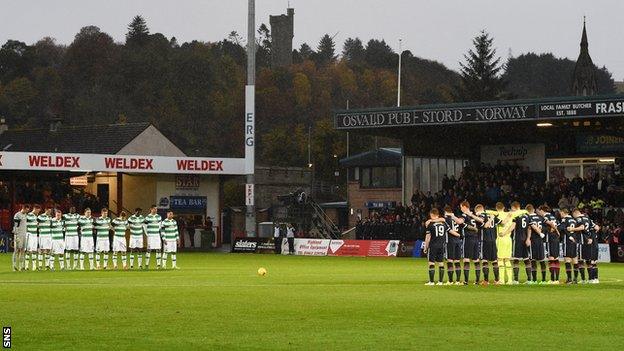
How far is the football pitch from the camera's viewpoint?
56.6 ft

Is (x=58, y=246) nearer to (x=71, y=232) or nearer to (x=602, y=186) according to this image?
(x=71, y=232)

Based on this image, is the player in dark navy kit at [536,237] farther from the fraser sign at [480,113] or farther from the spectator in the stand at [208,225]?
the spectator in the stand at [208,225]

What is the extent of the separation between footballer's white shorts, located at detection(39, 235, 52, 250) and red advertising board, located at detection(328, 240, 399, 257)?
903 inches

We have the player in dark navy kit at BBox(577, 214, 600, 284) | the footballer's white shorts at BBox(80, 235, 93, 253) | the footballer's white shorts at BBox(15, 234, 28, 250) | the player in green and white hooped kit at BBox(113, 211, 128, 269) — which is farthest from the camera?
the player in green and white hooped kit at BBox(113, 211, 128, 269)

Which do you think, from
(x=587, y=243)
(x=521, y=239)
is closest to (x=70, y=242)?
(x=521, y=239)

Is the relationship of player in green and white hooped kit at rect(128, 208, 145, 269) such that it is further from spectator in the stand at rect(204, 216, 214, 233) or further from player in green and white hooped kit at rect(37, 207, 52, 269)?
spectator in the stand at rect(204, 216, 214, 233)

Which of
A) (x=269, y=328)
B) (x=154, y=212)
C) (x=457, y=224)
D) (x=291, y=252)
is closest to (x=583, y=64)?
(x=291, y=252)

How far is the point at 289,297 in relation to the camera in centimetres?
2617

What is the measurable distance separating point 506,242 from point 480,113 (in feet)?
93.1

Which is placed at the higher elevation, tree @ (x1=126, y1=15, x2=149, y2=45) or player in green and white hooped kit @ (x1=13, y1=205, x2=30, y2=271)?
tree @ (x1=126, y1=15, x2=149, y2=45)

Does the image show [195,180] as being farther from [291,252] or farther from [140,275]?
[140,275]

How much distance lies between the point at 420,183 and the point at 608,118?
14.9m

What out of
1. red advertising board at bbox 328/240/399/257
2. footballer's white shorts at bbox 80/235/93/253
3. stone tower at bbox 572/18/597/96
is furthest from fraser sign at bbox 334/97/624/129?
stone tower at bbox 572/18/597/96

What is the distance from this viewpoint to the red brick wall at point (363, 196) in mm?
96100
